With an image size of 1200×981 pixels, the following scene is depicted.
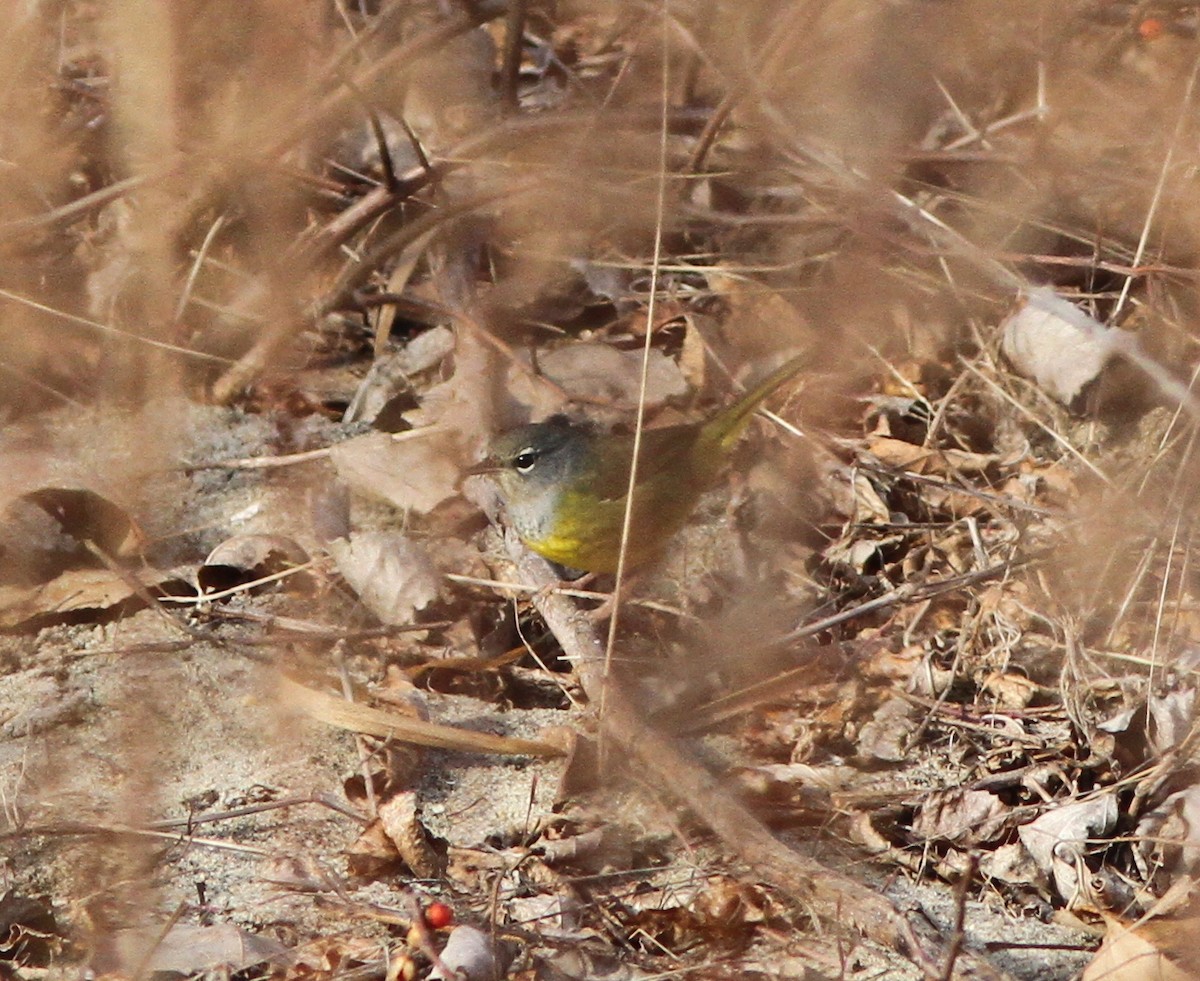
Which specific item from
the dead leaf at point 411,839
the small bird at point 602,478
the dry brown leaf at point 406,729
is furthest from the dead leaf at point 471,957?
the small bird at point 602,478

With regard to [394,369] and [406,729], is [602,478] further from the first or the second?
[406,729]

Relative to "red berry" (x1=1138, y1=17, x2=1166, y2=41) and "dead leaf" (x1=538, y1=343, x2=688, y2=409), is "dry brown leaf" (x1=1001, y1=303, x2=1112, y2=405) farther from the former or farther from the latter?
"red berry" (x1=1138, y1=17, x2=1166, y2=41)

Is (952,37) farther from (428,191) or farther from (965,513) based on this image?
(428,191)

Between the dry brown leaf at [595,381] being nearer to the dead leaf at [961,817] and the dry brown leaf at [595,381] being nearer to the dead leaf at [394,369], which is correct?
the dead leaf at [394,369]

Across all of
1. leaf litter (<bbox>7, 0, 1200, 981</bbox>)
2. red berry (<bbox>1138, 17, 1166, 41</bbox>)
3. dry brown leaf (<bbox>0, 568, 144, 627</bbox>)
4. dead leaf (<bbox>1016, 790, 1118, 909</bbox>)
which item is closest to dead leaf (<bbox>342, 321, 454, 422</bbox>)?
leaf litter (<bbox>7, 0, 1200, 981</bbox>)

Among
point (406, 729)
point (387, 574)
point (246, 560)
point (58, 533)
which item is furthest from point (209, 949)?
point (58, 533)

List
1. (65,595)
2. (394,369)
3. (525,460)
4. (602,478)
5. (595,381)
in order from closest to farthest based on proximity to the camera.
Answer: (65,595) < (525,460) < (602,478) < (595,381) < (394,369)
